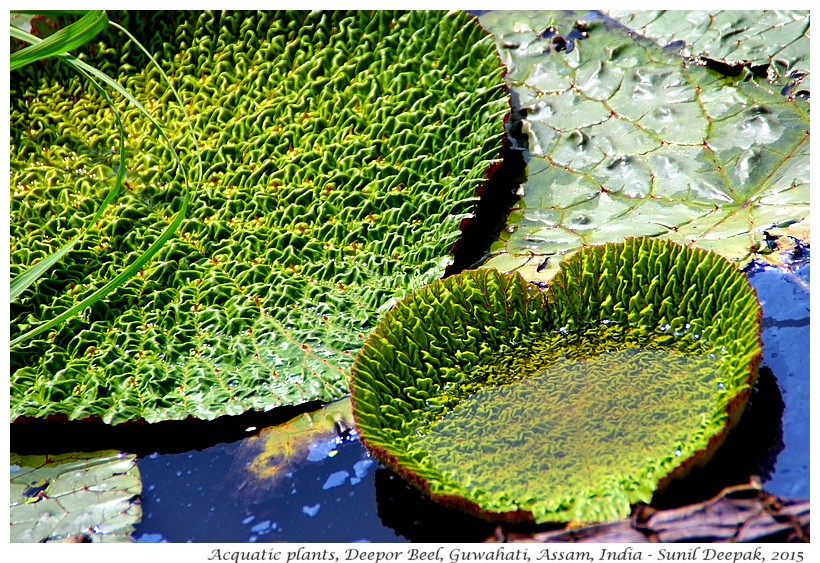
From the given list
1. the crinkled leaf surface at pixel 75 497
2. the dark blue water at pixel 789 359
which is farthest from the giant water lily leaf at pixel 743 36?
the crinkled leaf surface at pixel 75 497

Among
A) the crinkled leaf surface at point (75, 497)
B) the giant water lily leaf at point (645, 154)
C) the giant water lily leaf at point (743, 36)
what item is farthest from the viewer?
the giant water lily leaf at point (743, 36)

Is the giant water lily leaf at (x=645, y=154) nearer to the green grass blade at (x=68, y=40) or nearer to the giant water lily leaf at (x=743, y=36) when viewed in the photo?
the giant water lily leaf at (x=743, y=36)

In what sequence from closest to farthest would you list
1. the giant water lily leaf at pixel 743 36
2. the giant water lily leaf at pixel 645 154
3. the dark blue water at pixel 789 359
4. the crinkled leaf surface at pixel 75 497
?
the dark blue water at pixel 789 359 → the crinkled leaf surface at pixel 75 497 → the giant water lily leaf at pixel 645 154 → the giant water lily leaf at pixel 743 36

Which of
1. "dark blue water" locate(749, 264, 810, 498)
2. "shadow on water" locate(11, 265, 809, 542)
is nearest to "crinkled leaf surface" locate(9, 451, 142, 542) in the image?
"shadow on water" locate(11, 265, 809, 542)

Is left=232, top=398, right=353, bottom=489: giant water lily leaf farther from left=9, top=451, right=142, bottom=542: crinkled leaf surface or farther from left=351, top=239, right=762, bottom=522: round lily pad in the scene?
left=9, top=451, right=142, bottom=542: crinkled leaf surface

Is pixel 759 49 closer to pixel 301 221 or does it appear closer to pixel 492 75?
pixel 492 75

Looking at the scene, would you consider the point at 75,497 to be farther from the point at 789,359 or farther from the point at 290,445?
the point at 789,359

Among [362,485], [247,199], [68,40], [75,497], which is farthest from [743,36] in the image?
[75,497]
